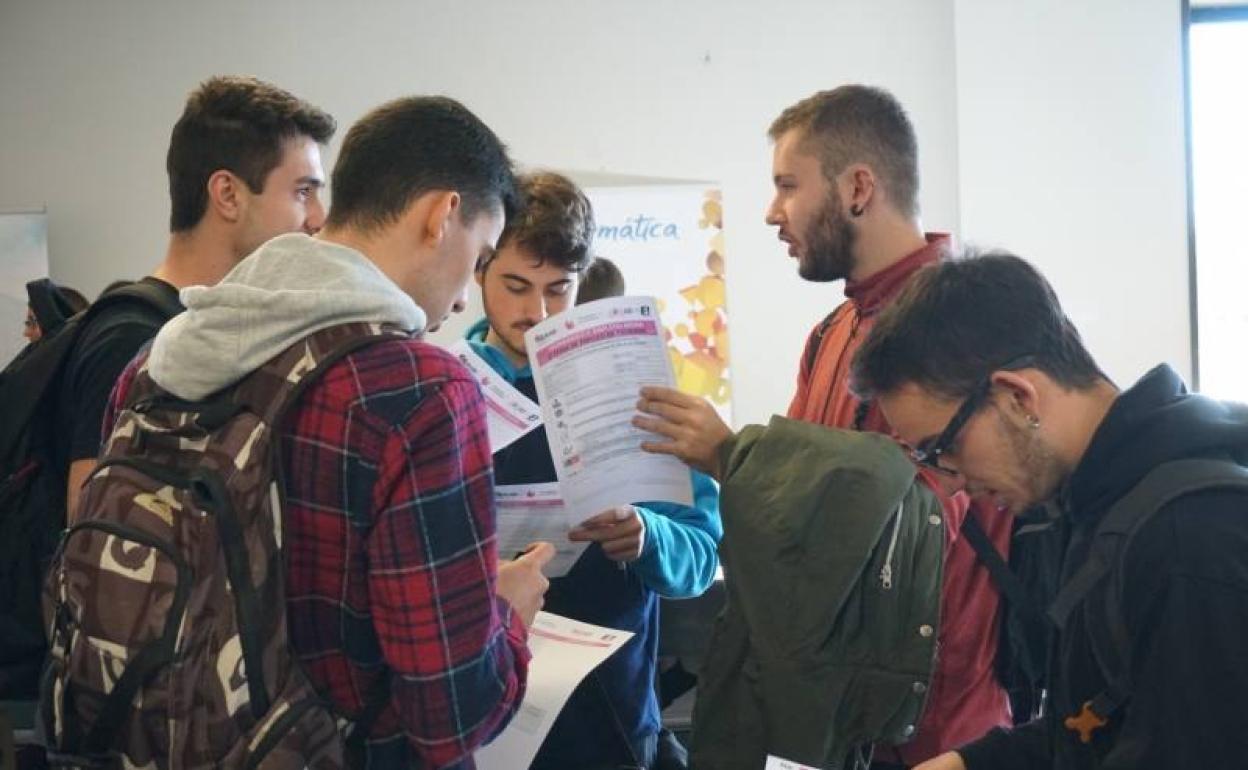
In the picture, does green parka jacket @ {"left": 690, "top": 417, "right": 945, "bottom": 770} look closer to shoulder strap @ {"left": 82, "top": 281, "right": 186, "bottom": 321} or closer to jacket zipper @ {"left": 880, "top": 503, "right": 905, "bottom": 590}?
jacket zipper @ {"left": 880, "top": 503, "right": 905, "bottom": 590}

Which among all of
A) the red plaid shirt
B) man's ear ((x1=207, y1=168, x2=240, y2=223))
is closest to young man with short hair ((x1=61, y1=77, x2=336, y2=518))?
man's ear ((x1=207, y1=168, x2=240, y2=223))

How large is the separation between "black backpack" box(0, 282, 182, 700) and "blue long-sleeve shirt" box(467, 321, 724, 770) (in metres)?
0.57

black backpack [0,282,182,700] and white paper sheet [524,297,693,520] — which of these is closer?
white paper sheet [524,297,693,520]

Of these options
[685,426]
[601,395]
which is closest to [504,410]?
[601,395]

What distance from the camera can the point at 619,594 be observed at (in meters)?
1.84

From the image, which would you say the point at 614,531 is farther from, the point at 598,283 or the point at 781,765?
the point at 598,283

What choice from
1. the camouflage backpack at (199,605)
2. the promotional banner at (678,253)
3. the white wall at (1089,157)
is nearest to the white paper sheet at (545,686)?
the camouflage backpack at (199,605)

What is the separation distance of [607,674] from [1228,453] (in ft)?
3.01

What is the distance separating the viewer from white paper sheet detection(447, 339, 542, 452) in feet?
5.60

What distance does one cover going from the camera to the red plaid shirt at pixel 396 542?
109 centimetres

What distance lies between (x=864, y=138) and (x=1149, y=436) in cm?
95

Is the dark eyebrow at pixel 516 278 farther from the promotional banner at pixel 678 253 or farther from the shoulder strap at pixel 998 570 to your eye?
the promotional banner at pixel 678 253

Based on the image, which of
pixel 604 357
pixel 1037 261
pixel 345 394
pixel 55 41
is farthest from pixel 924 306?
pixel 55 41

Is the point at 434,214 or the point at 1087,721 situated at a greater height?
the point at 434,214
